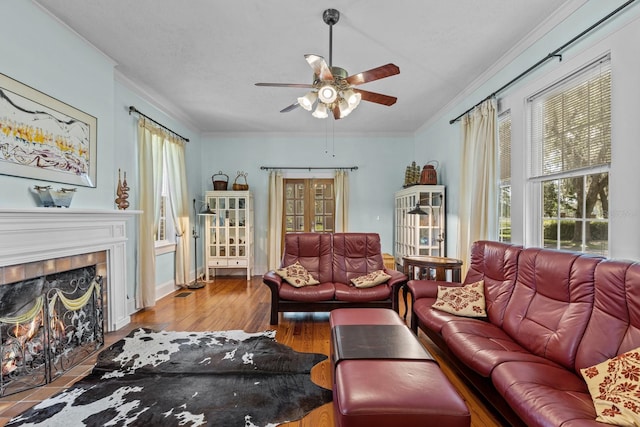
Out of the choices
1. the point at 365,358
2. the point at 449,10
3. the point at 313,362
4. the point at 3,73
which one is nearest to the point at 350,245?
the point at 313,362

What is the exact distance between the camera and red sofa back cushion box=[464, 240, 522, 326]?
246 centimetres

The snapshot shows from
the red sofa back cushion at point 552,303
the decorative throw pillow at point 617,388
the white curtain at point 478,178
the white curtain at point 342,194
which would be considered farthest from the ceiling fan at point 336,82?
the white curtain at point 342,194

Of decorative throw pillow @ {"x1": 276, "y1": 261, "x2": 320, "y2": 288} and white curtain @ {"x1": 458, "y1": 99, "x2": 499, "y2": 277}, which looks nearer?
white curtain @ {"x1": 458, "y1": 99, "x2": 499, "y2": 277}

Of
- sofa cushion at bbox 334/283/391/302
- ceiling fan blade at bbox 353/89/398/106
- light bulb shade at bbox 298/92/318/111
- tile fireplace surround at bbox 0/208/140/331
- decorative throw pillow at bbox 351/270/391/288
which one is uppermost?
ceiling fan blade at bbox 353/89/398/106

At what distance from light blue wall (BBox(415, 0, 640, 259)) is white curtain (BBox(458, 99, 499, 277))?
22cm

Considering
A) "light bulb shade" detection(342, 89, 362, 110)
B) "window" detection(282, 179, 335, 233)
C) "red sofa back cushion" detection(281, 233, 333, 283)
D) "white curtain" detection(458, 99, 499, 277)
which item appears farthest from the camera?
"window" detection(282, 179, 335, 233)

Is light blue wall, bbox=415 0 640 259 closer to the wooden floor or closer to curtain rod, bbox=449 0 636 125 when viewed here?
curtain rod, bbox=449 0 636 125

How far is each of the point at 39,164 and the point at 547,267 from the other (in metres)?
4.00

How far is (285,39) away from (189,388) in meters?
3.09

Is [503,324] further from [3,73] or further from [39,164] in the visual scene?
[3,73]

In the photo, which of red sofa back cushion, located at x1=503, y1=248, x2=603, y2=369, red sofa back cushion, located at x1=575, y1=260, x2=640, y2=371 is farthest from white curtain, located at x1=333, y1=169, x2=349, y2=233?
red sofa back cushion, located at x1=575, y1=260, x2=640, y2=371

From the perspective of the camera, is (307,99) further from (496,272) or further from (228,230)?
(228,230)

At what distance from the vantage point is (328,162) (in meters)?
6.24

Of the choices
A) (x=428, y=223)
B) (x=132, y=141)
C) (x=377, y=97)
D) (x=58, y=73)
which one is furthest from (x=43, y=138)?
(x=428, y=223)
